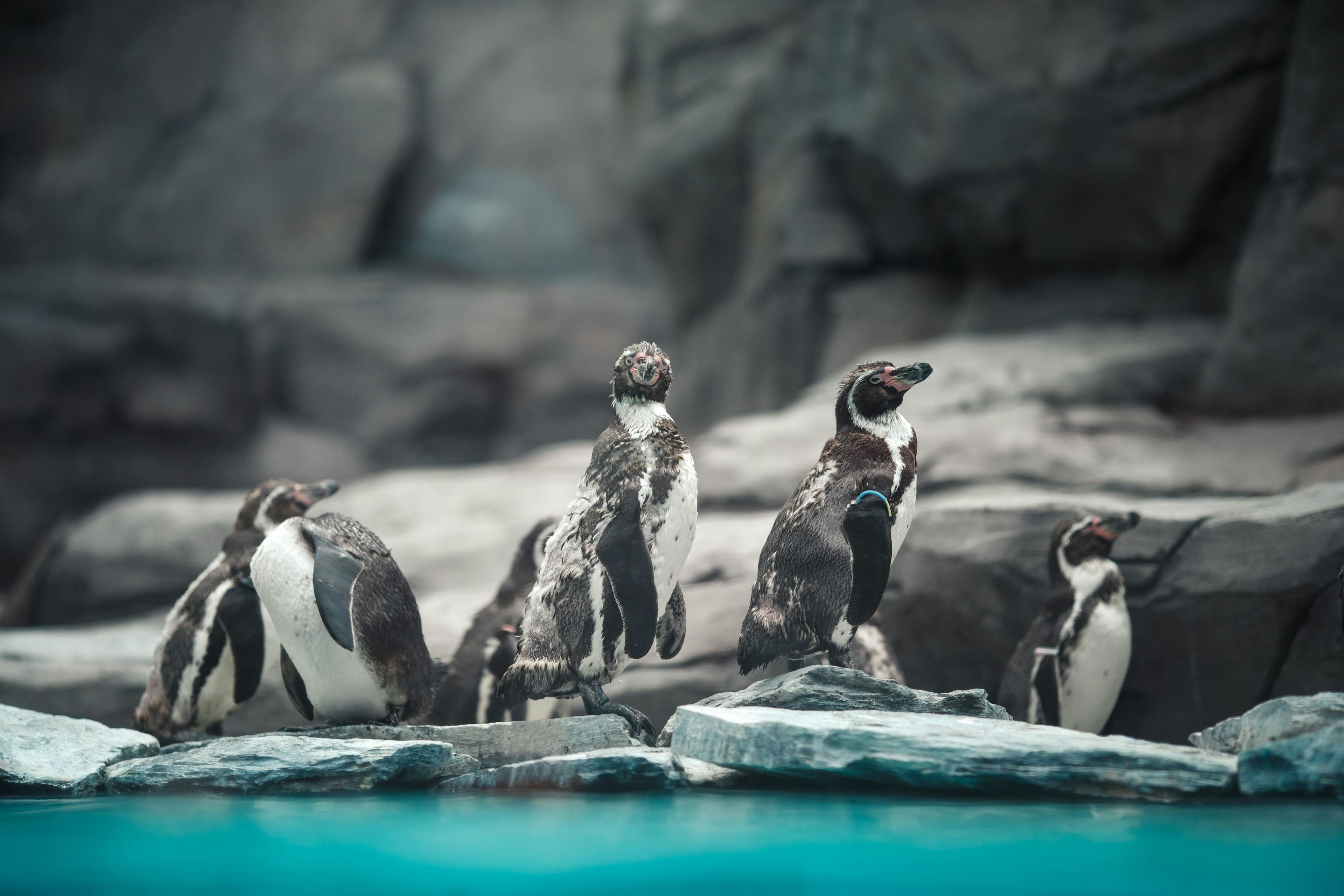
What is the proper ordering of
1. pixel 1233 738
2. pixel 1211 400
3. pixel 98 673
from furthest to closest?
pixel 1211 400, pixel 98 673, pixel 1233 738

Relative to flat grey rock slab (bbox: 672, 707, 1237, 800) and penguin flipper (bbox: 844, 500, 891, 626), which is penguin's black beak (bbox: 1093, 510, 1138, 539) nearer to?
penguin flipper (bbox: 844, 500, 891, 626)

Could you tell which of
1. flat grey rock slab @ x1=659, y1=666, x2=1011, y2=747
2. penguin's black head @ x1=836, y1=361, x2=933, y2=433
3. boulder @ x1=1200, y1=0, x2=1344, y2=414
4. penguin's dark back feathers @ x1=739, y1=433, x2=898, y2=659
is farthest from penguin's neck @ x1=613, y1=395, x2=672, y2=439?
boulder @ x1=1200, y1=0, x2=1344, y2=414

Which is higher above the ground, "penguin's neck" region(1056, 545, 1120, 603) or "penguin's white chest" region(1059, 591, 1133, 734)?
"penguin's neck" region(1056, 545, 1120, 603)

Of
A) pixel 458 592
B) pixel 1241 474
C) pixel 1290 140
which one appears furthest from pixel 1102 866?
pixel 1290 140

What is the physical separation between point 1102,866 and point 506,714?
273cm

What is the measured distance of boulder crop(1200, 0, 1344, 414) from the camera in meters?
6.29

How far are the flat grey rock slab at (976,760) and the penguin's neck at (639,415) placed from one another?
3.45 feet

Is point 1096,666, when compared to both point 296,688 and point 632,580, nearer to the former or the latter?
point 632,580

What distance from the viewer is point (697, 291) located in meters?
10.8

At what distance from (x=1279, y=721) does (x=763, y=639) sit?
1.48 m

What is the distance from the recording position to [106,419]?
1268 cm

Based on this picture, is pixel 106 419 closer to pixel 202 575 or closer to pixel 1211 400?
pixel 202 575

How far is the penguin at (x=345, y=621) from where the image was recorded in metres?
3.52

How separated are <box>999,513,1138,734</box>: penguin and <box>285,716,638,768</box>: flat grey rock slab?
5.90ft
